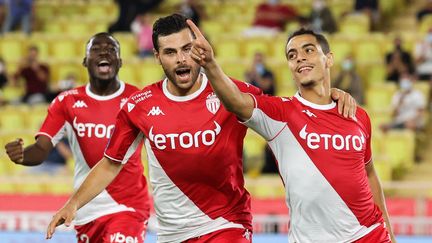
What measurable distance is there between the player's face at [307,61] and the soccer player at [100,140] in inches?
70.8

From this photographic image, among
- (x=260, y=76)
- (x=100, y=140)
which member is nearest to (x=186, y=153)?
(x=100, y=140)

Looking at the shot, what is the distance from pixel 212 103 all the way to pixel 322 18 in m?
10.8

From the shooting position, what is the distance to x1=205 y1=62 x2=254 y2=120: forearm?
611 cm

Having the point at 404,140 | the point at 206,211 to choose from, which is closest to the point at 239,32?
the point at 404,140

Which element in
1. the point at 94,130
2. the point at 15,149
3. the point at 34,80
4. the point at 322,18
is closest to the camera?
the point at 15,149

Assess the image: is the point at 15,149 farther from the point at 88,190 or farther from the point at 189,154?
the point at 189,154

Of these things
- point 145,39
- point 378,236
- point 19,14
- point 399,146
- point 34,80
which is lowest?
point 378,236

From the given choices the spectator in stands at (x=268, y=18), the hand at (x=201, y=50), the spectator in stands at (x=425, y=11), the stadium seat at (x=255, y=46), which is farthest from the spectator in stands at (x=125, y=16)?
the hand at (x=201, y=50)

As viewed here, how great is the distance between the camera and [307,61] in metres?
6.77

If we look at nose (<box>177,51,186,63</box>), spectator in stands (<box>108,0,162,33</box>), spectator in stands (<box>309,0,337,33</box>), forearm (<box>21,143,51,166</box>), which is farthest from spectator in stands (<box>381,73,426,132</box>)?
nose (<box>177,51,186,63</box>)

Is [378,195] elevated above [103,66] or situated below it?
below

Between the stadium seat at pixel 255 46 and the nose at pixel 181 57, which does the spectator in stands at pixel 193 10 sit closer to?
the stadium seat at pixel 255 46

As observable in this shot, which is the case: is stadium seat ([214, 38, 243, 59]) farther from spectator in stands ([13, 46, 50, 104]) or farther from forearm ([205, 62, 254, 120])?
forearm ([205, 62, 254, 120])

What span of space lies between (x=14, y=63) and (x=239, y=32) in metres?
3.82
